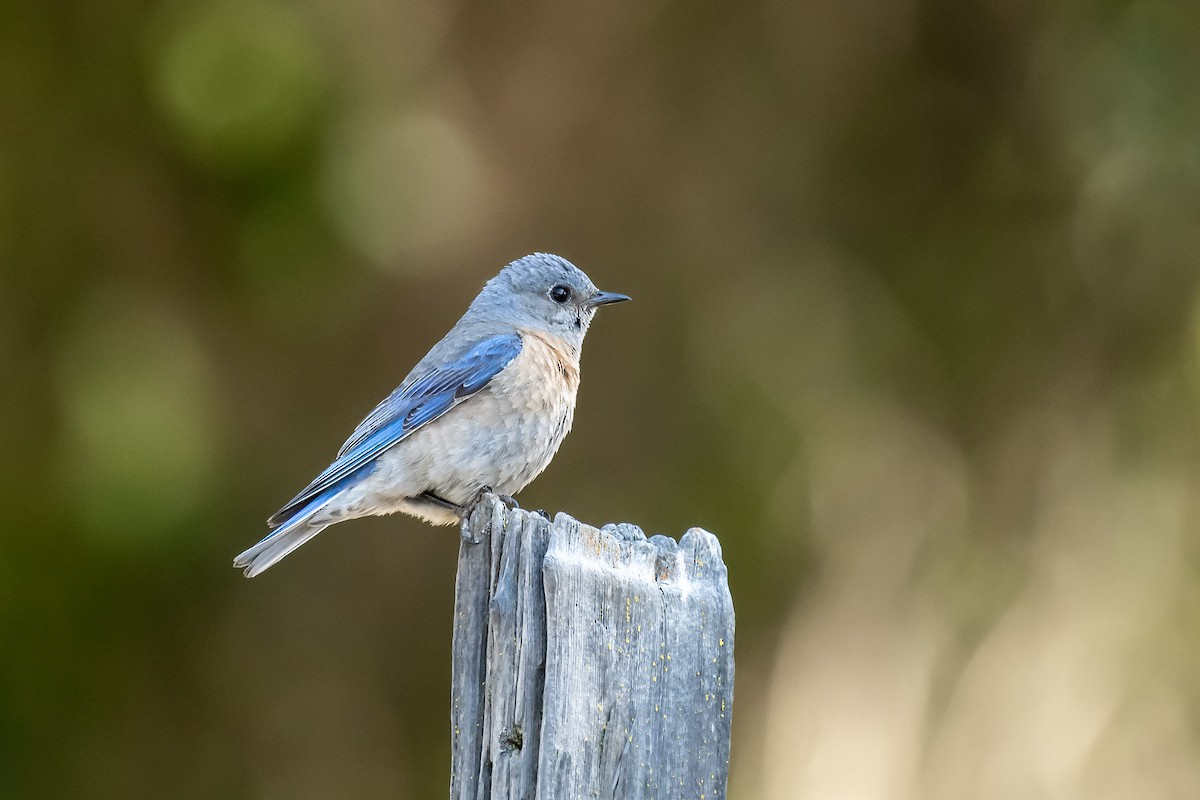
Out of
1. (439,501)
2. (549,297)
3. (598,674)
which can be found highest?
(549,297)

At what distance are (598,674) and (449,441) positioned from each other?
2145mm

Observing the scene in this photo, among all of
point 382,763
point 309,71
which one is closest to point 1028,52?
point 309,71

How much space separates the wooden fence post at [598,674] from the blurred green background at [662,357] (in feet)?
12.7

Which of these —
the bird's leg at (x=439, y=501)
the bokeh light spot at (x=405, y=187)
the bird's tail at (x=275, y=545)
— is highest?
the bokeh light spot at (x=405, y=187)

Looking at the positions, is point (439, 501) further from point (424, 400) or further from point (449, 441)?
point (424, 400)

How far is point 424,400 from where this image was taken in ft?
15.3

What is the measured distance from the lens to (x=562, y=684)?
7.97ft

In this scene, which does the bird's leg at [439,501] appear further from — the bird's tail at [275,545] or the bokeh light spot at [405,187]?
the bokeh light spot at [405,187]

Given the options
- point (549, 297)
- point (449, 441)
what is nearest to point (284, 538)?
point (449, 441)

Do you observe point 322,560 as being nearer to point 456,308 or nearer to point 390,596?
point 390,596

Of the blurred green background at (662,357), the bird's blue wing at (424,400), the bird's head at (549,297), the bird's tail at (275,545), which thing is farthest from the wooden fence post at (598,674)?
the blurred green background at (662,357)

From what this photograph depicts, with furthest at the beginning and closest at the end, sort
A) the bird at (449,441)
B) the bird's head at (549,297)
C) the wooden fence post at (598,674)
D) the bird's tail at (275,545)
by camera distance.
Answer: the bird's head at (549,297)
the bird at (449,441)
the bird's tail at (275,545)
the wooden fence post at (598,674)

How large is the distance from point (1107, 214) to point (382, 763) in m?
4.55

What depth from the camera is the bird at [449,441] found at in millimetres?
4430
